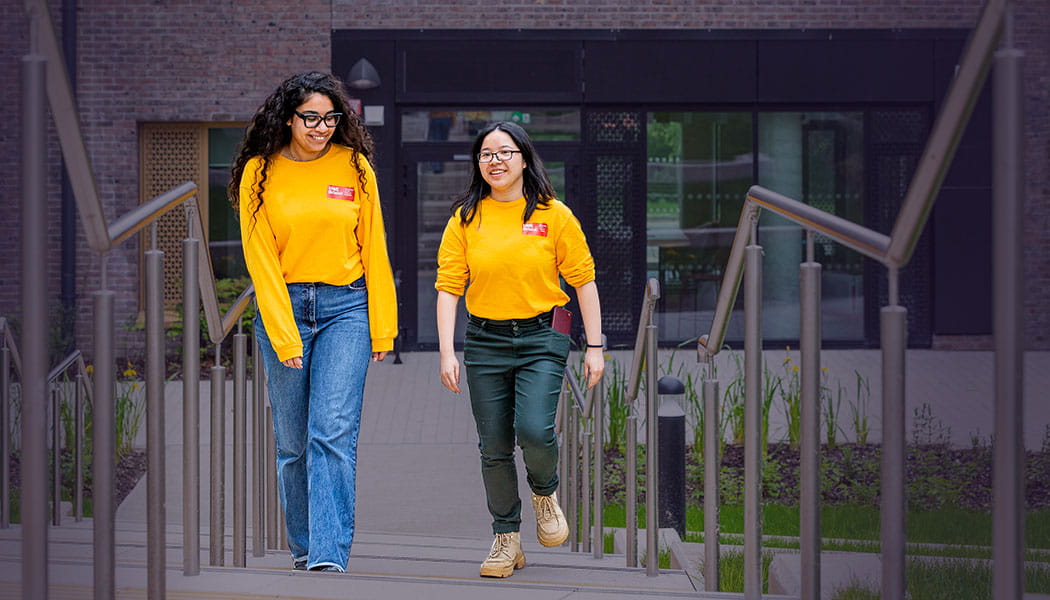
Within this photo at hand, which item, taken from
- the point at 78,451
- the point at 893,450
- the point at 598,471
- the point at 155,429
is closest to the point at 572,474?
the point at 598,471

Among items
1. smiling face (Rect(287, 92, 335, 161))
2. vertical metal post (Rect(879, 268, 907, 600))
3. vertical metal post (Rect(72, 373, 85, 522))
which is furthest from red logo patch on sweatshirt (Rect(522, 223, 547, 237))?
vertical metal post (Rect(72, 373, 85, 522))

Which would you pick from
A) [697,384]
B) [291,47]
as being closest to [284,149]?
[697,384]

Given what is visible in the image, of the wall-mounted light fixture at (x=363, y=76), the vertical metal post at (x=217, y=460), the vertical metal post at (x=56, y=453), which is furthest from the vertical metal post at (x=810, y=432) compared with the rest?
the wall-mounted light fixture at (x=363, y=76)

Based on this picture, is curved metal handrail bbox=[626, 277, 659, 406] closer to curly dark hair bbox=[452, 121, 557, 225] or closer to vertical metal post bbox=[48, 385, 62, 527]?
curly dark hair bbox=[452, 121, 557, 225]

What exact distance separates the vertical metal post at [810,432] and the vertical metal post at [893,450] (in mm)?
372

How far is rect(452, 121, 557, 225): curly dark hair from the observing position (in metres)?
4.72

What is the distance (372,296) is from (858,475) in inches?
172

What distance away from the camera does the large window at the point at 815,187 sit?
15531 millimetres

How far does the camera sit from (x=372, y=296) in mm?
4477

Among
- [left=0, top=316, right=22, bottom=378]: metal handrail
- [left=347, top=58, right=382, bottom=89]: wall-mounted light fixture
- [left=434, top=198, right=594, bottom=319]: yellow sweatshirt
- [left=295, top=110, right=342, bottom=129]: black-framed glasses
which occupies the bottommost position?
[left=0, top=316, right=22, bottom=378]: metal handrail

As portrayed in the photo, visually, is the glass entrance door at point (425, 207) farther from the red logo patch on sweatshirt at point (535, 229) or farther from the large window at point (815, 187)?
the red logo patch on sweatshirt at point (535, 229)

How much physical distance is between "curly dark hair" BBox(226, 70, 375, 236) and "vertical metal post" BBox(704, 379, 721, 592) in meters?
1.22

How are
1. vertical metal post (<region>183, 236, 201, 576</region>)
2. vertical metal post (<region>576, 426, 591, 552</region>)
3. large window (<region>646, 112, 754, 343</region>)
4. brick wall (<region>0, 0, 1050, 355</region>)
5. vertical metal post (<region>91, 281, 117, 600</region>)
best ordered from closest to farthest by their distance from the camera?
vertical metal post (<region>91, 281, 117, 600</region>) → vertical metal post (<region>183, 236, 201, 576</region>) → vertical metal post (<region>576, 426, 591, 552</region>) → brick wall (<region>0, 0, 1050, 355</region>) → large window (<region>646, 112, 754, 343</region>)

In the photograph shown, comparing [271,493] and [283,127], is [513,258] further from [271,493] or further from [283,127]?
[271,493]
